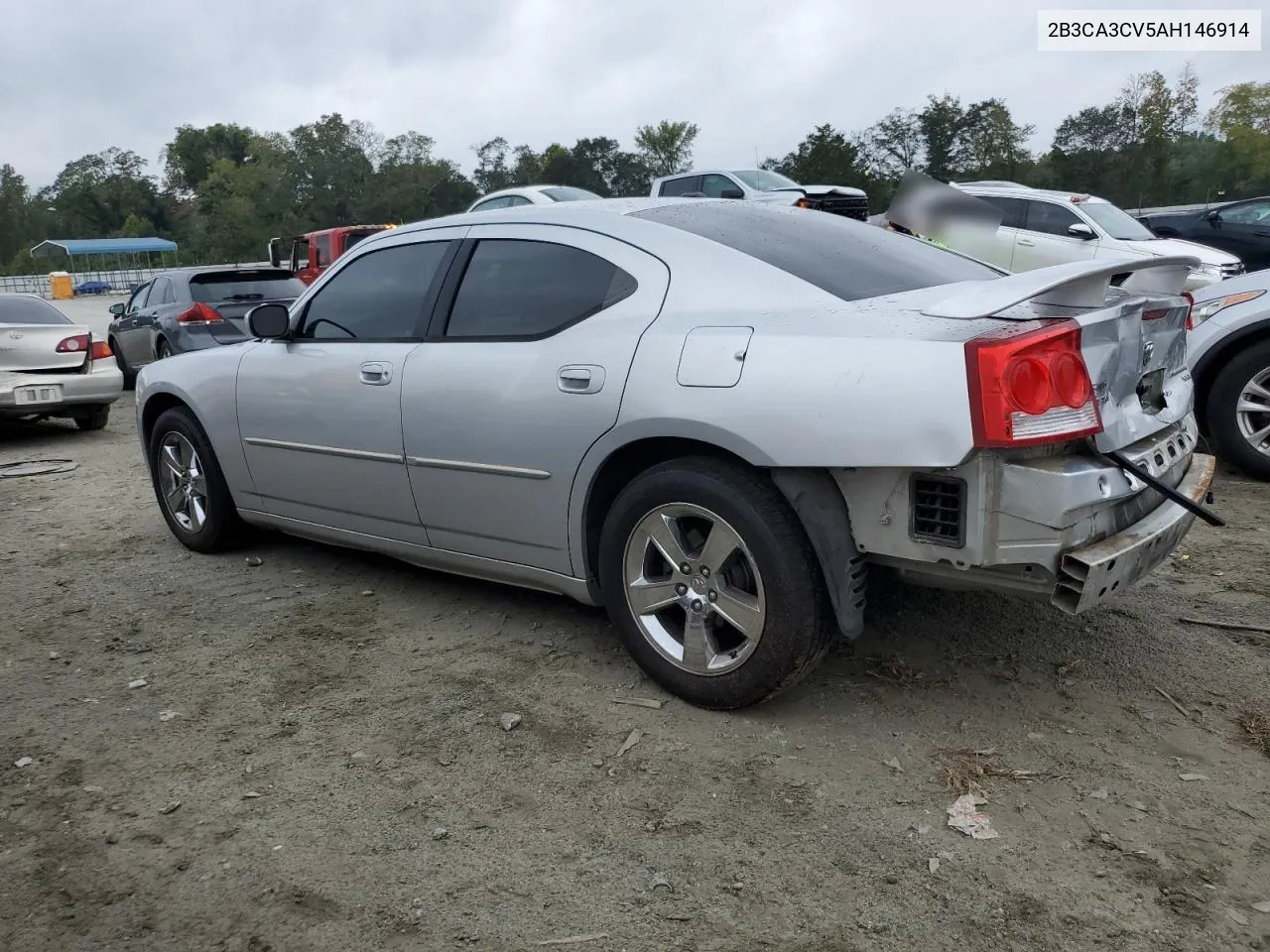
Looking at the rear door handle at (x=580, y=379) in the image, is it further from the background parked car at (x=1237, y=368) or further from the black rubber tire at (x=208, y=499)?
the background parked car at (x=1237, y=368)

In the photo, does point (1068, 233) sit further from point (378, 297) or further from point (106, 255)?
point (106, 255)

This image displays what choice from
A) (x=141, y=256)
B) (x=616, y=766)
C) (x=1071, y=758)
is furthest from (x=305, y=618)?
(x=141, y=256)

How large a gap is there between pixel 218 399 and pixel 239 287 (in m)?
7.27

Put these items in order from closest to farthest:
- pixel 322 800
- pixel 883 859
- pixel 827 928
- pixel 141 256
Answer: pixel 827 928 → pixel 883 859 → pixel 322 800 → pixel 141 256

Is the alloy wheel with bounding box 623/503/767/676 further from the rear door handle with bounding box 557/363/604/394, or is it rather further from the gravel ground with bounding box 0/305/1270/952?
the rear door handle with bounding box 557/363/604/394

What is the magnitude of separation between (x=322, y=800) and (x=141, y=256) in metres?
73.7

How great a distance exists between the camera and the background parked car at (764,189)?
14203mm

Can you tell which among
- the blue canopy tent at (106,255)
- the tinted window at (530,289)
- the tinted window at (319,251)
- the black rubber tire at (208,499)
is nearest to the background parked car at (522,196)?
the tinted window at (319,251)

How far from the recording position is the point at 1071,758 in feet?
9.39

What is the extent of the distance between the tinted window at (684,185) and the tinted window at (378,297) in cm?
1252

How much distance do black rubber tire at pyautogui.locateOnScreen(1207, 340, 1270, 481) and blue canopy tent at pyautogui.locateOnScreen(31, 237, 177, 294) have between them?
183ft

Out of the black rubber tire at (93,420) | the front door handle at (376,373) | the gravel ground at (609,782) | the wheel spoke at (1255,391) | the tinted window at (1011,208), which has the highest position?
the tinted window at (1011,208)

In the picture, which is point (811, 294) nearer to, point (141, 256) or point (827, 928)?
point (827, 928)

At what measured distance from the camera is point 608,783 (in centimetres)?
286
